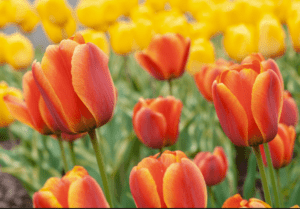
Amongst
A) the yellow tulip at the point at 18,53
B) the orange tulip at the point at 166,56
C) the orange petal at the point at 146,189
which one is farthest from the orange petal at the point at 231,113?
the yellow tulip at the point at 18,53

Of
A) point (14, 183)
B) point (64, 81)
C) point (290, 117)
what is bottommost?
point (14, 183)

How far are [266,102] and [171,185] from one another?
0.16 metres

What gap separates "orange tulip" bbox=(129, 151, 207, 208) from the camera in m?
0.38

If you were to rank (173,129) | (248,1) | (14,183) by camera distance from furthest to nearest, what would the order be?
(14,183)
(248,1)
(173,129)

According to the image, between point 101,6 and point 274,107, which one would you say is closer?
point 274,107

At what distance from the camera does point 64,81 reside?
1.50ft

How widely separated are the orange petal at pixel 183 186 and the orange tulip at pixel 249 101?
0.31 feet

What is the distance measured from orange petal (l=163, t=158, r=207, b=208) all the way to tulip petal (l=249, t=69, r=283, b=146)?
0.37ft

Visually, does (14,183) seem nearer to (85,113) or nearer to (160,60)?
(160,60)

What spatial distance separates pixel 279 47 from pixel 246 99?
0.85m

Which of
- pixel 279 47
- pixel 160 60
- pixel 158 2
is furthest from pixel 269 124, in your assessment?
pixel 158 2

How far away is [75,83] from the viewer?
1.43 feet

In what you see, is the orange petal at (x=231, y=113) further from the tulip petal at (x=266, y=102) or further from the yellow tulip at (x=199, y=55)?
the yellow tulip at (x=199, y=55)

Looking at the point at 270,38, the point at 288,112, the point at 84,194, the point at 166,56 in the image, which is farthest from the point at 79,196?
the point at 270,38
